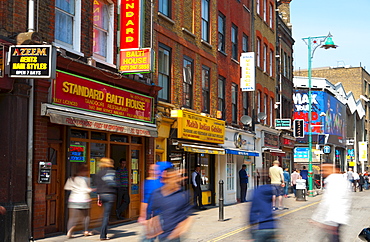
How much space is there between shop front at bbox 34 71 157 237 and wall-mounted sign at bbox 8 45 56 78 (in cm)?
114

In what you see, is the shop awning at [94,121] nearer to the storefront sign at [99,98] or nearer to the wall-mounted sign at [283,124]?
the storefront sign at [99,98]

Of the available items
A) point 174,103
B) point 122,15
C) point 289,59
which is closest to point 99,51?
point 122,15

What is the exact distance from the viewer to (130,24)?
1520 centimetres

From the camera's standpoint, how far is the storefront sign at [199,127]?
1898cm

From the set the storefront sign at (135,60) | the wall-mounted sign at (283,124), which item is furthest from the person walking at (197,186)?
the wall-mounted sign at (283,124)

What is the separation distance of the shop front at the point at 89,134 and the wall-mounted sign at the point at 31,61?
1.14 meters

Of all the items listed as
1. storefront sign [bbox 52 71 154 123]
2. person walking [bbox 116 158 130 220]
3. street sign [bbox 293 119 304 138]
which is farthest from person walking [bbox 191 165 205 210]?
street sign [bbox 293 119 304 138]

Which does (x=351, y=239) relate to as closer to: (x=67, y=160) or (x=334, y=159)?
(x=67, y=160)

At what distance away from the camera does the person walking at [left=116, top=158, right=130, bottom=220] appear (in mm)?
15530

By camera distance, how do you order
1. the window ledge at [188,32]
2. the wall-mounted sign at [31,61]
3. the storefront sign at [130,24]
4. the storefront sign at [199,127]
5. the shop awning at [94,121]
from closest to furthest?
1. the wall-mounted sign at [31,61]
2. the shop awning at [94,121]
3. the storefront sign at [130,24]
4. the storefront sign at [199,127]
5. the window ledge at [188,32]

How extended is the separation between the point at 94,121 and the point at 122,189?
2.94m

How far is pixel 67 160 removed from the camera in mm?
13227

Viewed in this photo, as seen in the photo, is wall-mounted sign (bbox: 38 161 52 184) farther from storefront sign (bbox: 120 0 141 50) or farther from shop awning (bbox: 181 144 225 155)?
shop awning (bbox: 181 144 225 155)

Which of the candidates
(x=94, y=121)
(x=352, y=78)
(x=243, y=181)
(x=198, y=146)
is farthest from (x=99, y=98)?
(x=352, y=78)
